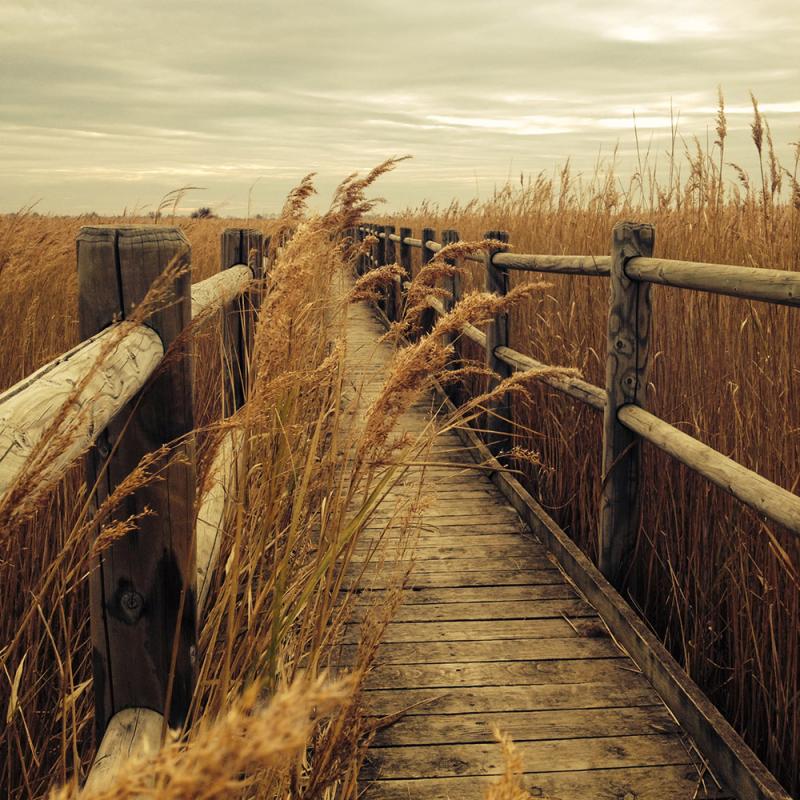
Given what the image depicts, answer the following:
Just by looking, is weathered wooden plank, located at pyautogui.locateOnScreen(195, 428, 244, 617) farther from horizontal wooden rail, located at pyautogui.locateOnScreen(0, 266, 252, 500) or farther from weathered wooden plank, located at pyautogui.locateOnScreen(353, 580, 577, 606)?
weathered wooden plank, located at pyautogui.locateOnScreen(353, 580, 577, 606)

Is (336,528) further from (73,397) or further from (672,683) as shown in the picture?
(672,683)

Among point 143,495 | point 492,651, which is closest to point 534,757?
point 492,651

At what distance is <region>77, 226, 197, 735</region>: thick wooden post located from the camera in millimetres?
1553

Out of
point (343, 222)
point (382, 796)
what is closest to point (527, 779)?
point (382, 796)

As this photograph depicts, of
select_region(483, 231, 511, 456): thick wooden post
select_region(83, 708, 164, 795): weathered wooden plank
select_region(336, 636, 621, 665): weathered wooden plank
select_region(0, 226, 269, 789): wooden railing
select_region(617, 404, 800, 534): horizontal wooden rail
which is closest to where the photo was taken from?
select_region(83, 708, 164, 795): weathered wooden plank

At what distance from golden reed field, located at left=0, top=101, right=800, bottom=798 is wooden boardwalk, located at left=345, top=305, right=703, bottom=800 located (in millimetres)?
189

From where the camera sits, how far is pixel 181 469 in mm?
1645

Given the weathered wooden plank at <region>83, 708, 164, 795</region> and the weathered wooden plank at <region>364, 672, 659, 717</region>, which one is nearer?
the weathered wooden plank at <region>83, 708, 164, 795</region>

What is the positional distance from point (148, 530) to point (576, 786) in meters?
1.25

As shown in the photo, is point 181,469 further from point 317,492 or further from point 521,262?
point 521,262

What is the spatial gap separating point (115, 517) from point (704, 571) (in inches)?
72.8

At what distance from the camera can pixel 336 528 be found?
1.82m

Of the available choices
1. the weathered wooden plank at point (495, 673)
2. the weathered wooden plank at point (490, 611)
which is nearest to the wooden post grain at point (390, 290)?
the weathered wooden plank at point (490, 611)

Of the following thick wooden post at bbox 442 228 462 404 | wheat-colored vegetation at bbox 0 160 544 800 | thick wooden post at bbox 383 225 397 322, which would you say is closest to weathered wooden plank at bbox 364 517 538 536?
wheat-colored vegetation at bbox 0 160 544 800
